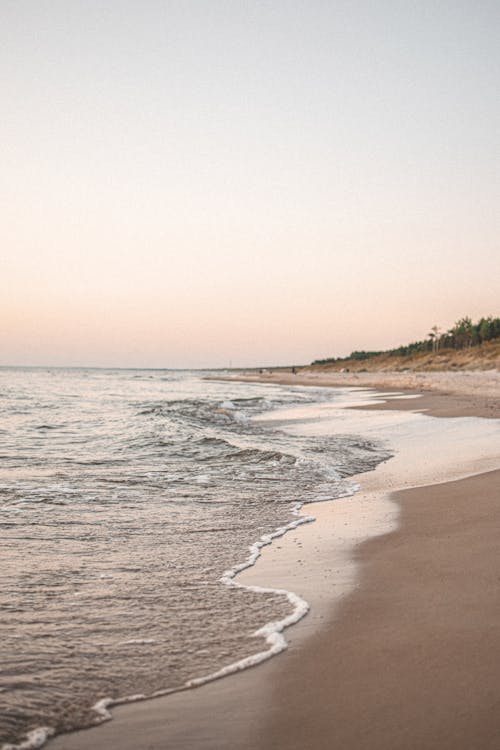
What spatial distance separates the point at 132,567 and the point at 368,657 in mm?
2397

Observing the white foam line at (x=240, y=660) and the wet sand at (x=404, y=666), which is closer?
the wet sand at (x=404, y=666)

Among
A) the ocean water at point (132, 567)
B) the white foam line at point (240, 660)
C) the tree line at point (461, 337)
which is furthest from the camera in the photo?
the tree line at point (461, 337)

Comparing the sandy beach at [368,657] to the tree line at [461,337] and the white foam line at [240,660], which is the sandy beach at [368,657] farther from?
the tree line at [461,337]

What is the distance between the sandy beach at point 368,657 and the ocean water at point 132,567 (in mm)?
212

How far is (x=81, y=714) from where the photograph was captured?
2.60 m

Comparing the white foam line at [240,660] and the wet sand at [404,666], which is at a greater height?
the wet sand at [404,666]

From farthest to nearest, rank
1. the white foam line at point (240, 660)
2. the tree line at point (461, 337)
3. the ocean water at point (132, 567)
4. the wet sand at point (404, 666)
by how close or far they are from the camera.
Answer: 1. the tree line at point (461, 337)
2. the ocean water at point (132, 567)
3. the white foam line at point (240, 660)
4. the wet sand at point (404, 666)

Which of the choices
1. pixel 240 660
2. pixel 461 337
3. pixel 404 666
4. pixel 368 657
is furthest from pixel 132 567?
pixel 461 337

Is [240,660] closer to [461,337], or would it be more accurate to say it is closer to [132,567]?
[132,567]

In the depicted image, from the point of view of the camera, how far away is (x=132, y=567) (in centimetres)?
474

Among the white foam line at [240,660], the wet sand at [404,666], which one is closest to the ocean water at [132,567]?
the white foam line at [240,660]

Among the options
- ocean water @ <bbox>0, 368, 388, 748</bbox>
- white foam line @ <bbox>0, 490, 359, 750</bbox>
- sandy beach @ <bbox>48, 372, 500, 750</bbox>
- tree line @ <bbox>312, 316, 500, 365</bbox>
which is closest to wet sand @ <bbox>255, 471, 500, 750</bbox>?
sandy beach @ <bbox>48, 372, 500, 750</bbox>

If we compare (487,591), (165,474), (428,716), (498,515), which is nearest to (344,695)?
(428,716)

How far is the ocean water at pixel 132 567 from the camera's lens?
9.57 feet
